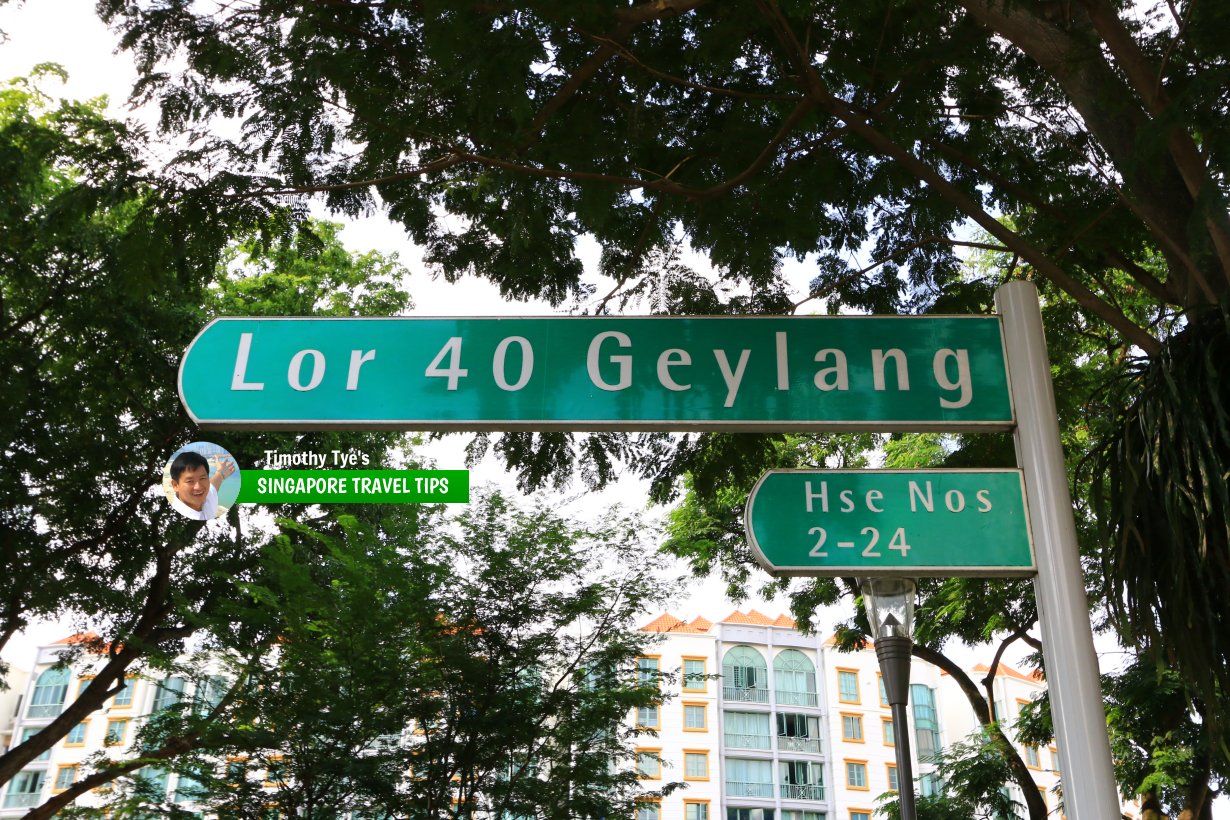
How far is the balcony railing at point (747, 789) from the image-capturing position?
4656cm

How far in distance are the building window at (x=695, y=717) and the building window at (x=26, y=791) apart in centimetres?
2822

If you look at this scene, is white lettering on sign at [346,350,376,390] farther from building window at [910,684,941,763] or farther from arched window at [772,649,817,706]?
building window at [910,684,941,763]

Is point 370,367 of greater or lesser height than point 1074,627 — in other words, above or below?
above

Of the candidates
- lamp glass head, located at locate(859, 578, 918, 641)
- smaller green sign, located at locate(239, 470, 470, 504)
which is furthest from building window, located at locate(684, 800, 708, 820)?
lamp glass head, located at locate(859, 578, 918, 641)

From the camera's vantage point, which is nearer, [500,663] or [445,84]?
[445,84]

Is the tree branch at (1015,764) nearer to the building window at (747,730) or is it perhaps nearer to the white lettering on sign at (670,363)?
the white lettering on sign at (670,363)

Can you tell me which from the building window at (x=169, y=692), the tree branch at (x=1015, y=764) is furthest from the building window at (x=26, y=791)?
the tree branch at (x=1015, y=764)

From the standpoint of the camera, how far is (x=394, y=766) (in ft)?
38.4

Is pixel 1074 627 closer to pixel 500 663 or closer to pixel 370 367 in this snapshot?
pixel 370 367

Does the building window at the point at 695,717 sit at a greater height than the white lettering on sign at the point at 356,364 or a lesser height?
greater

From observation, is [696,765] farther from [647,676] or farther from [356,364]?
[356,364]

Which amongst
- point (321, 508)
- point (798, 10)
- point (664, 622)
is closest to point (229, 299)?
point (321, 508)

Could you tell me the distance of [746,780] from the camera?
155 ft

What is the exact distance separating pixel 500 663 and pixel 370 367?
34.6 feet
